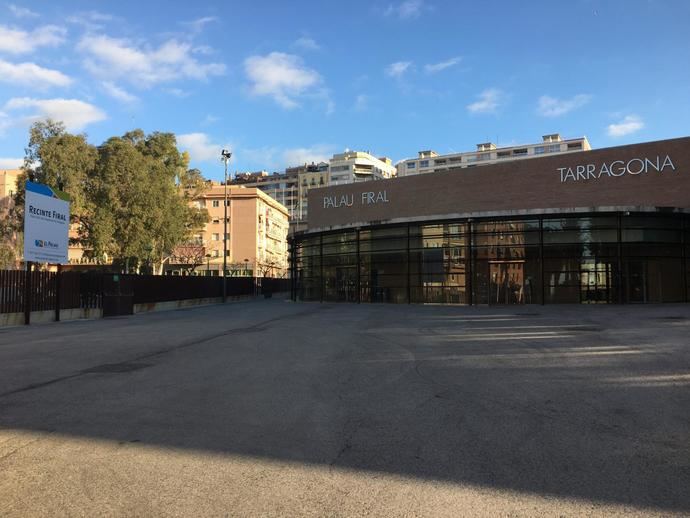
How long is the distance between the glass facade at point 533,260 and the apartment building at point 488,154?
92.2 metres

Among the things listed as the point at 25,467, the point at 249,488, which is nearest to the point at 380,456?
the point at 249,488

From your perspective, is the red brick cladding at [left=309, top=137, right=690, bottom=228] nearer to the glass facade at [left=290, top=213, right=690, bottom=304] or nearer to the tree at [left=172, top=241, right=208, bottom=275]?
the glass facade at [left=290, top=213, right=690, bottom=304]

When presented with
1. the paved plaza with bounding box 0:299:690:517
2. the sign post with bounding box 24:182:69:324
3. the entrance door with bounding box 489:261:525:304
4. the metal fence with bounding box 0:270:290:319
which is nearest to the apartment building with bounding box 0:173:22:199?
the metal fence with bounding box 0:270:290:319

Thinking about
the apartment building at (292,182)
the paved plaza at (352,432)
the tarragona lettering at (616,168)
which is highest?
the apartment building at (292,182)

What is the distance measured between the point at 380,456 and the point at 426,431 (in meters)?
0.92

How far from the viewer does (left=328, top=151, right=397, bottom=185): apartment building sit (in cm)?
14150

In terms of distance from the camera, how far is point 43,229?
21.0 m

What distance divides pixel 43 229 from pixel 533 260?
2266 centimetres

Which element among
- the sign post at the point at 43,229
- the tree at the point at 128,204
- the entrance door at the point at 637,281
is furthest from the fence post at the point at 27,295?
the entrance door at the point at 637,281

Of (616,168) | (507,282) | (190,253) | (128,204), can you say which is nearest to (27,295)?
(128,204)

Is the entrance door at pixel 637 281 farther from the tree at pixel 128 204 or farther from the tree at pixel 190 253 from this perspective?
the tree at pixel 190 253

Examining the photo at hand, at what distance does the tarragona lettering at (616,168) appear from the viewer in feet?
87.5

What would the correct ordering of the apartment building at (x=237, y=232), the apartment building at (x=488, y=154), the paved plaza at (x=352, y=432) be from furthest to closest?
the apartment building at (x=488, y=154), the apartment building at (x=237, y=232), the paved plaza at (x=352, y=432)

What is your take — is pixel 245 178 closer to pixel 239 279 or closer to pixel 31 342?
pixel 239 279
